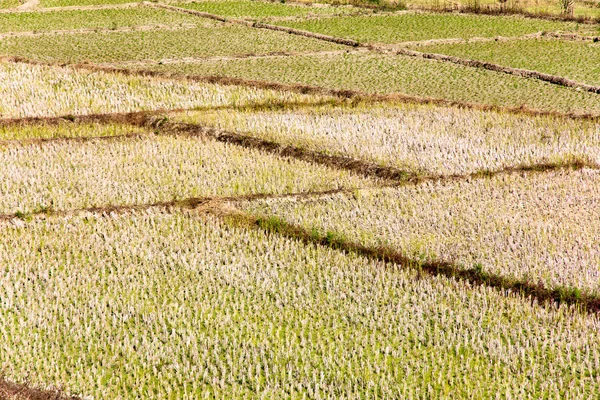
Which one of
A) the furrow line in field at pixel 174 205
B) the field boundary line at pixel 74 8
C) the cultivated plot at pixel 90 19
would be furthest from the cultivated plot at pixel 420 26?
the furrow line in field at pixel 174 205

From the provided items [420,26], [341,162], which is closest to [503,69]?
[420,26]

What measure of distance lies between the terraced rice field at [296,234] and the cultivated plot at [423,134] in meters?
0.04

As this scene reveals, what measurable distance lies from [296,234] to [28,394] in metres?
3.14

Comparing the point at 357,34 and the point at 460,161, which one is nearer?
the point at 460,161

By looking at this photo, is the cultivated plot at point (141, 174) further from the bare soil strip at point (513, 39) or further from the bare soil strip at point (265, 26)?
the bare soil strip at point (513, 39)

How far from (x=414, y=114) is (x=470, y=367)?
282 inches

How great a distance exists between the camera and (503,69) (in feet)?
53.0

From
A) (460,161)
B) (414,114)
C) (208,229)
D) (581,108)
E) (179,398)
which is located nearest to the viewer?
(179,398)

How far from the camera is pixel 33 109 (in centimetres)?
1218

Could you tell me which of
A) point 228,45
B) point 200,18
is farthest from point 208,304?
point 200,18

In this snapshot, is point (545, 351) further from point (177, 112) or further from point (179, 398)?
point (177, 112)

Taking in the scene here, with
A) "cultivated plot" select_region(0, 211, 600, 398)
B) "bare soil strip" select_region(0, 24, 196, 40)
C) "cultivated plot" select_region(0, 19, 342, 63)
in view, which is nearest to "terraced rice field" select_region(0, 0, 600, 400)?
"cultivated plot" select_region(0, 211, 600, 398)

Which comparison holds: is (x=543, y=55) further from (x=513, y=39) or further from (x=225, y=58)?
(x=225, y=58)

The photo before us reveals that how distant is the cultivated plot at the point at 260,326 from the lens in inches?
202
